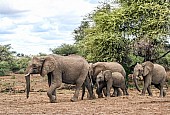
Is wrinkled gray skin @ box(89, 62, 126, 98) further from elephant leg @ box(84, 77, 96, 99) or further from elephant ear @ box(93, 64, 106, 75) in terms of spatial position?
elephant leg @ box(84, 77, 96, 99)

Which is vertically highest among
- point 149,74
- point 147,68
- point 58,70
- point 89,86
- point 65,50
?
point 58,70

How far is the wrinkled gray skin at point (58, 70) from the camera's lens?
1634 centimetres

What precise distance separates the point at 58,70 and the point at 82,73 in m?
1.23

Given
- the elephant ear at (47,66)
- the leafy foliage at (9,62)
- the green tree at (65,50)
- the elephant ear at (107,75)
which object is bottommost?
the leafy foliage at (9,62)

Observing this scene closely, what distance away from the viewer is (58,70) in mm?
16797

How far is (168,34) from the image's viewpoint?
27688mm

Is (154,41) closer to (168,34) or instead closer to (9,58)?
(168,34)

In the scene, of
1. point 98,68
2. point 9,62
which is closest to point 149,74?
point 98,68

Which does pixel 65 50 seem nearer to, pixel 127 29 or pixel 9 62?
pixel 9 62

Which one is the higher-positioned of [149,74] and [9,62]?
[149,74]

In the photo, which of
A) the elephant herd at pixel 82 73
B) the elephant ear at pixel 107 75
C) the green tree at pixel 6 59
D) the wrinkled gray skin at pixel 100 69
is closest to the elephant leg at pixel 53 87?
the elephant herd at pixel 82 73

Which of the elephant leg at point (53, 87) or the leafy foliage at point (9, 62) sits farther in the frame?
the leafy foliage at point (9, 62)

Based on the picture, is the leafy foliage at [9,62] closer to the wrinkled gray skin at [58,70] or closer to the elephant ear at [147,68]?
the elephant ear at [147,68]

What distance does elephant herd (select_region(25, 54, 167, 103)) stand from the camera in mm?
16438
